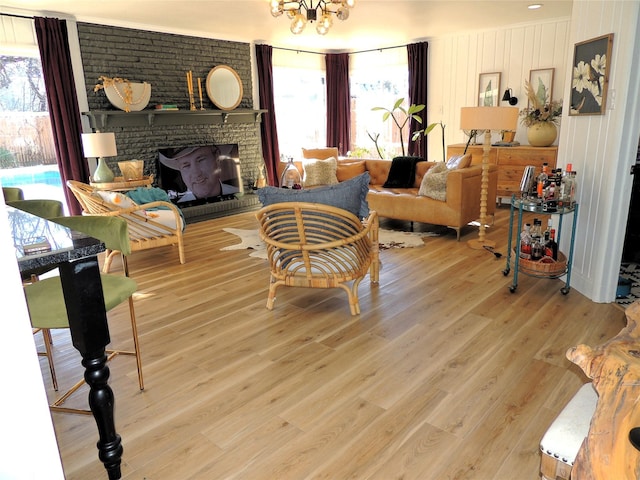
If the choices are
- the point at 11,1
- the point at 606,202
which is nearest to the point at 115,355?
the point at 606,202

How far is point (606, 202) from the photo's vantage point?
311 cm

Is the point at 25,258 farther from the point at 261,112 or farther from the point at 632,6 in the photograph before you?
the point at 261,112

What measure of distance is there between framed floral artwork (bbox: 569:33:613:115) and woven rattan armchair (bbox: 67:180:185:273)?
3580mm

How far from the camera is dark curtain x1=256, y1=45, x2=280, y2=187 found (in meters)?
7.43

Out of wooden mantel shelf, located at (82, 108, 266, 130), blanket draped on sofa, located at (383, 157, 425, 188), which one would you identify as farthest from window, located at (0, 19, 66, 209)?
blanket draped on sofa, located at (383, 157, 425, 188)

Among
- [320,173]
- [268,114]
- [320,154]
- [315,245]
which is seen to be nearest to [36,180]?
[320,173]

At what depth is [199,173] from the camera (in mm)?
6668

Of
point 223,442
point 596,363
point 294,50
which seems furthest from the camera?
point 294,50

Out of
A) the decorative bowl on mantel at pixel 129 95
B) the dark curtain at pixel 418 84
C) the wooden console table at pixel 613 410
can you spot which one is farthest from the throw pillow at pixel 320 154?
the wooden console table at pixel 613 410

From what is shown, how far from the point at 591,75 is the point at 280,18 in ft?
13.0

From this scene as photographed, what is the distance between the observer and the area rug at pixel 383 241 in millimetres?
4816

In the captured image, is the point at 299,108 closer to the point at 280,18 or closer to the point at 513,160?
the point at 280,18

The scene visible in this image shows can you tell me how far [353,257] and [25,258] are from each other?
208cm

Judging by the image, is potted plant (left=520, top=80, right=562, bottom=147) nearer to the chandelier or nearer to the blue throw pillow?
the chandelier
